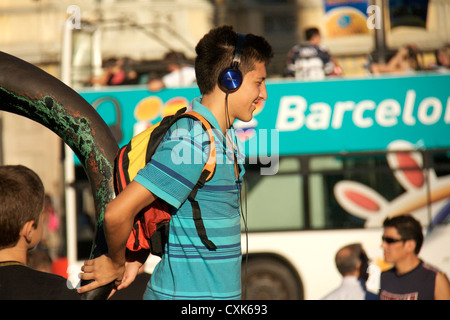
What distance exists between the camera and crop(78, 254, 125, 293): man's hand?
1.79 metres

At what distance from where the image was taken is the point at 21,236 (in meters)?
2.11

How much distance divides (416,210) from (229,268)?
21.9 feet

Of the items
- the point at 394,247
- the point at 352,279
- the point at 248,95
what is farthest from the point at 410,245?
the point at 248,95

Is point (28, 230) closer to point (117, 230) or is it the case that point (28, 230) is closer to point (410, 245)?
point (117, 230)

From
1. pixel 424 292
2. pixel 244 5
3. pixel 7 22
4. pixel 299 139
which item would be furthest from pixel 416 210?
pixel 7 22

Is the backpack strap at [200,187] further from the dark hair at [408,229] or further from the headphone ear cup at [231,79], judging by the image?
the dark hair at [408,229]

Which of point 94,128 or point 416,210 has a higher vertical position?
point 94,128

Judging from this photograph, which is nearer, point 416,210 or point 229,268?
point 229,268

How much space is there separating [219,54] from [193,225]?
544 millimetres

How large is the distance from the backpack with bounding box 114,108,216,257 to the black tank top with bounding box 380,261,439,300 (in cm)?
268

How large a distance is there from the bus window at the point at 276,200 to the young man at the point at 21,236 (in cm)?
617

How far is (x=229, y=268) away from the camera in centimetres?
183
